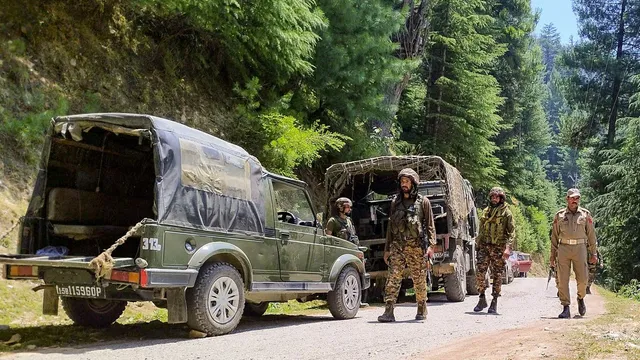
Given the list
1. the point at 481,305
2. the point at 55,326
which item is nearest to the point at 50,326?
the point at 55,326

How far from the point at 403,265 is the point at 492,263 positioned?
2195 millimetres

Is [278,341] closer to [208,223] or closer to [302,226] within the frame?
[208,223]

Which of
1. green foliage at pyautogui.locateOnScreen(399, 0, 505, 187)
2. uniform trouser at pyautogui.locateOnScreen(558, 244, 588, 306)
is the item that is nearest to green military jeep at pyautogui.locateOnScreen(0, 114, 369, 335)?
uniform trouser at pyautogui.locateOnScreen(558, 244, 588, 306)

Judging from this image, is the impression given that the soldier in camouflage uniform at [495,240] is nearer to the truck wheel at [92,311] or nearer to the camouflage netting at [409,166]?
the camouflage netting at [409,166]

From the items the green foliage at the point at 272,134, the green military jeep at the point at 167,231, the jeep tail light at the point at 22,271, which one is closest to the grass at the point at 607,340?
the green military jeep at the point at 167,231

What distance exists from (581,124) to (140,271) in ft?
118

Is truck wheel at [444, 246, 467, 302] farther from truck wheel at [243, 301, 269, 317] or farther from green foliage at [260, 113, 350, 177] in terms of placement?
truck wheel at [243, 301, 269, 317]

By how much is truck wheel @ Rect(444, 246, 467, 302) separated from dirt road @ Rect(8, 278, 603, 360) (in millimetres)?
2447

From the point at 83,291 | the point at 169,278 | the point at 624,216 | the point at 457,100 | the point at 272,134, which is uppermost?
the point at 457,100

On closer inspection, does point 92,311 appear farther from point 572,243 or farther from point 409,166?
point 409,166

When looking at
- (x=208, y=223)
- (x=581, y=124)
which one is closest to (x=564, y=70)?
(x=581, y=124)

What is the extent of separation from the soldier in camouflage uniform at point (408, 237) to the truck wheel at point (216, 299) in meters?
2.63

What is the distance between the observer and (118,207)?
8.61m

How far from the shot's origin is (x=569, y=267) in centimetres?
990
